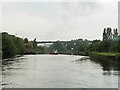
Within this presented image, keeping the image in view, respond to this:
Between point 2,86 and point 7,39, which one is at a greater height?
point 7,39

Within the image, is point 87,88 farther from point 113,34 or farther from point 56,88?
point 113,34

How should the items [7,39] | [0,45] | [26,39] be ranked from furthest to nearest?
[26,39] < [7,39] < [0,45]

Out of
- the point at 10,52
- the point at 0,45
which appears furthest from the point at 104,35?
the point at 0,45

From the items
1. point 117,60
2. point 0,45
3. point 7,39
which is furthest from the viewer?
point 7,39

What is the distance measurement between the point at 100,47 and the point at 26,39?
196 feet

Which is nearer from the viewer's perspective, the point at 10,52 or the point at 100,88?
the point at 100,88

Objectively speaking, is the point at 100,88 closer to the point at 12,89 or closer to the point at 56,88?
the point at 56,88

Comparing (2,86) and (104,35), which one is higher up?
(104,35)

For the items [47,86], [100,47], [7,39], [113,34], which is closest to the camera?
[47,86]

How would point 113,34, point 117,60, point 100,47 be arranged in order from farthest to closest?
point 113,34
point 100,47
point 117,60

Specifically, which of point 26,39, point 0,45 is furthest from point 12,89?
point 26,39

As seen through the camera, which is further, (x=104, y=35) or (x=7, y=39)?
(x=104, y=35)

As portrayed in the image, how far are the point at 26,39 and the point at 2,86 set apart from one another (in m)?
139

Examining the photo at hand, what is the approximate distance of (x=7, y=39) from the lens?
7925cm
